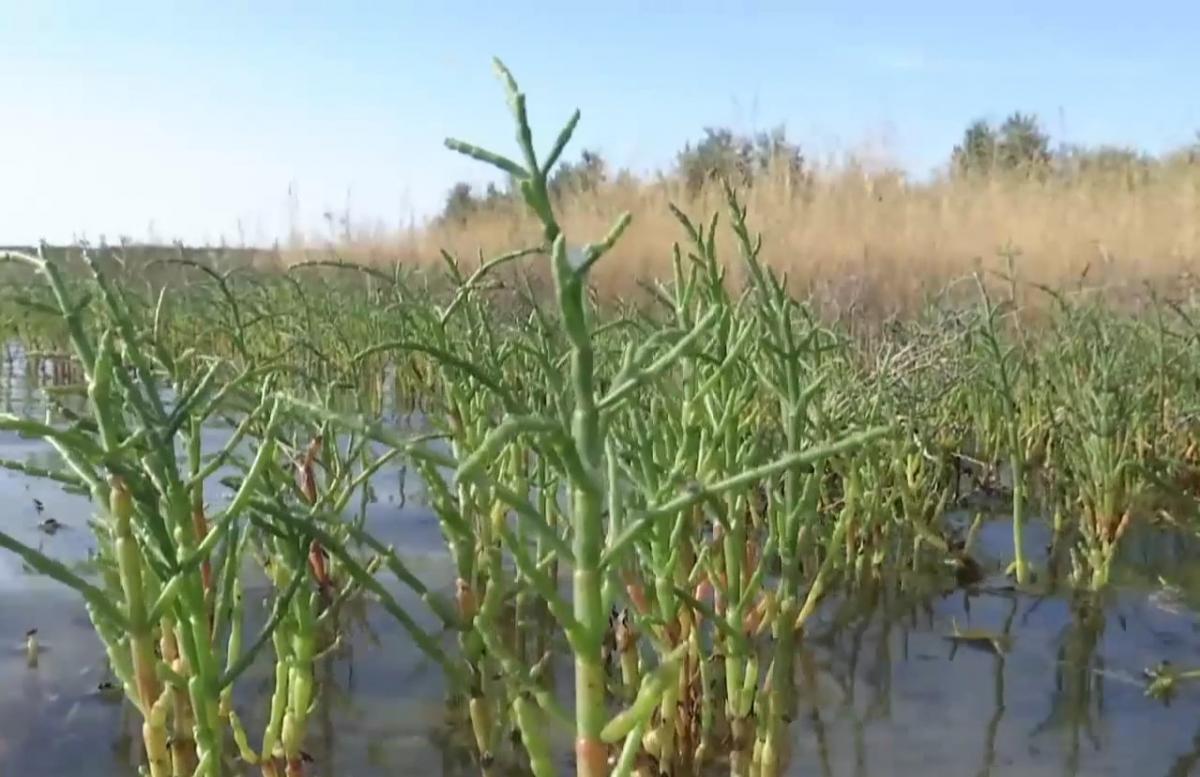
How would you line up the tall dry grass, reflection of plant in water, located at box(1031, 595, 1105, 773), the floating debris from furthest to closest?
the tall dry grass
the floating debris
reflection of plant in water, located at box(1031, 595, 1105, 773)

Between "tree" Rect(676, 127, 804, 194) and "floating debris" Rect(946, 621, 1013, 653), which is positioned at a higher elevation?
"tree" Rect(676, 127, 804, 194)

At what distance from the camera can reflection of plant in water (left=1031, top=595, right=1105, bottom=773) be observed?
1.73 meters

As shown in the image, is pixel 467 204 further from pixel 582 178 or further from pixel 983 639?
pixel 983 639

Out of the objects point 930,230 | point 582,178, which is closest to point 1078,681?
point 930,230

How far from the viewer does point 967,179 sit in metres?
8.65

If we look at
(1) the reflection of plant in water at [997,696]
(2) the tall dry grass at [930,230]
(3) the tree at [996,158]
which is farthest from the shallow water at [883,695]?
(3) the tree at [996,158]

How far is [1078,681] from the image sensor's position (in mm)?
1918

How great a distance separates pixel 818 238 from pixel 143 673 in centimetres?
674

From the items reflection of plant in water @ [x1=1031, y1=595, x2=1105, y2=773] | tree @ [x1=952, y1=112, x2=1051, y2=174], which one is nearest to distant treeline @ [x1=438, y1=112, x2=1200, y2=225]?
tree @ [x1=952, y1=112, x2=1051, y2=174]

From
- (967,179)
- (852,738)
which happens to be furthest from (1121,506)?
(967,179)

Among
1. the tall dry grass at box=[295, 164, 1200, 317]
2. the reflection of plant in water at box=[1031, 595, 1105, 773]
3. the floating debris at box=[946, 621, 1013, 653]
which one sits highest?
the tall dry grass at box=[295, 164, 1200, 317]

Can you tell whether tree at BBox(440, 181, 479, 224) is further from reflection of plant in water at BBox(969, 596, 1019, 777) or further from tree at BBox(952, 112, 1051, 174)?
reflection of plant in water at BBox(969, 596, 1019, 777)

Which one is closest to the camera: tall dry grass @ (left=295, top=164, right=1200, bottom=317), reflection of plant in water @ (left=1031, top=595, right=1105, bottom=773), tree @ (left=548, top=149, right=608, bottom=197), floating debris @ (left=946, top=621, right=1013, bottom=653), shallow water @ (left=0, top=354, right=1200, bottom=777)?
shallow water @ (left=0, top=354, right=1200, bottom=777)

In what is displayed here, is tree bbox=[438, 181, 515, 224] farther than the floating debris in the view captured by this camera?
Yes
